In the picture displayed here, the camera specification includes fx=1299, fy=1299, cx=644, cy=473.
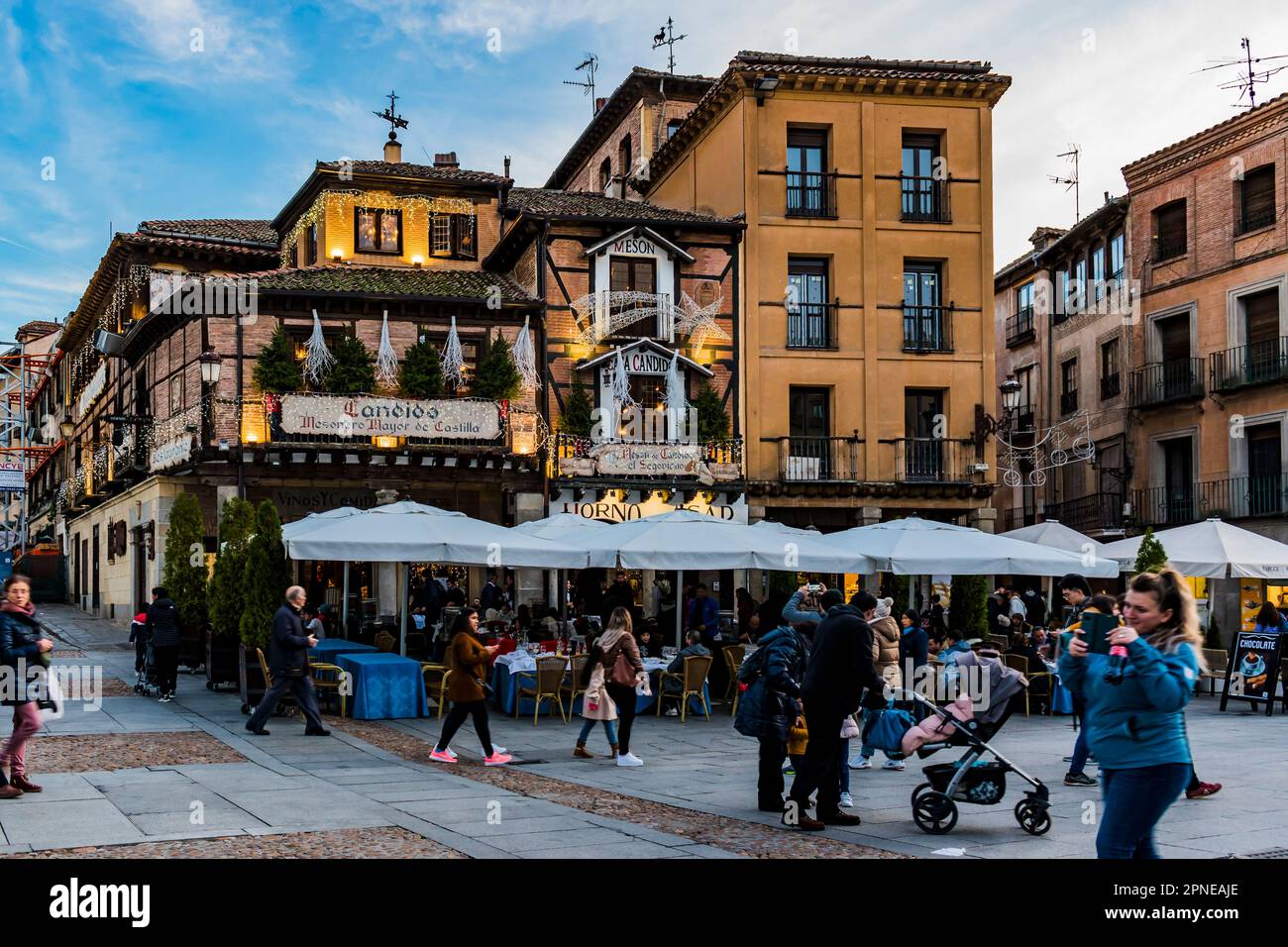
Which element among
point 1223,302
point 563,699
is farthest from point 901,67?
point 563,699

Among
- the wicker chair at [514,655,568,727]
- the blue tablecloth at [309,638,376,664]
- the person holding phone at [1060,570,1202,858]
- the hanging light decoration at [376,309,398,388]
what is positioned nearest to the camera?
the person holding phone at [1060,570,1202,858]

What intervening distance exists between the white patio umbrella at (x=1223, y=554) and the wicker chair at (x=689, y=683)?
26.5 ft

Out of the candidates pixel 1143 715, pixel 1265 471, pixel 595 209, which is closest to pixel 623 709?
pixel 1143 715

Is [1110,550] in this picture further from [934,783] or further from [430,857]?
[430,857]

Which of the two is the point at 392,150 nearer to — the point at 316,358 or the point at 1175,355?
the point at 316,358

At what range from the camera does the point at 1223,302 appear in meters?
32.0

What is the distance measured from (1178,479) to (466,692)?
87.1 feet

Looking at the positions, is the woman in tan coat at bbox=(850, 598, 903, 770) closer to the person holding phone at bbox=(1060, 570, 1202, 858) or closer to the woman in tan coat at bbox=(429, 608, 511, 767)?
the woman in tan coat at bbox=(429, 608, 511, 767)

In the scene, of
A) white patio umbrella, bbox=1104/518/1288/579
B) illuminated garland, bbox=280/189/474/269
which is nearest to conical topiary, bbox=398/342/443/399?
illuminated garland, bbox=280/189/474/269

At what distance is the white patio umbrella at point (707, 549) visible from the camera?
17.2 metres

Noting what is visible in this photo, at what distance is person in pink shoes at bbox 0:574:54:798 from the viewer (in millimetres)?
10039

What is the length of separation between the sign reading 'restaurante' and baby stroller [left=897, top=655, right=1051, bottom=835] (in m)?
19.8

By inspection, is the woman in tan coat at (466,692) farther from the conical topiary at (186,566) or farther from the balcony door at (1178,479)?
the balcony door at (1178,479)

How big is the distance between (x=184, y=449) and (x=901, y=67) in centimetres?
1881
